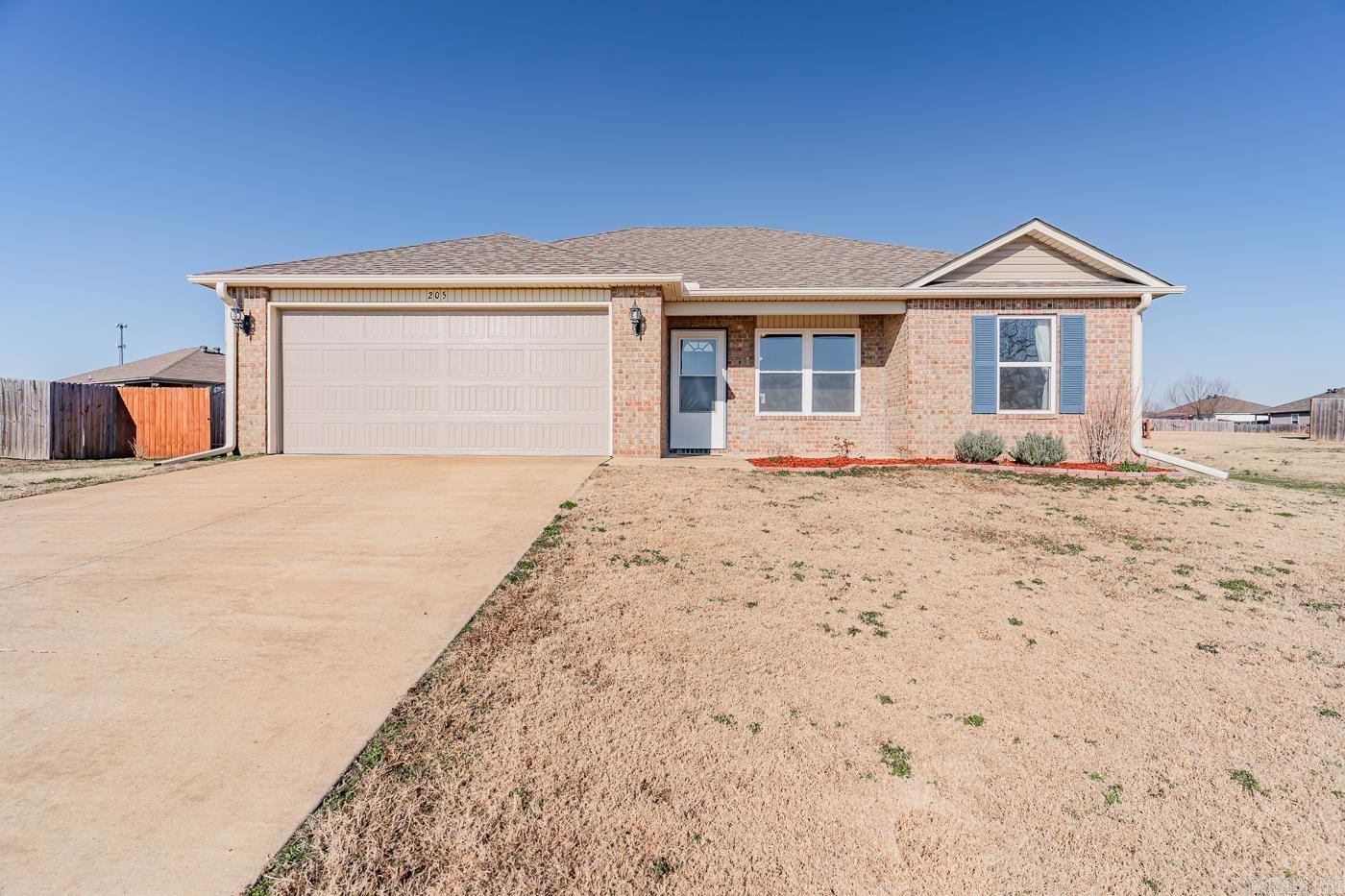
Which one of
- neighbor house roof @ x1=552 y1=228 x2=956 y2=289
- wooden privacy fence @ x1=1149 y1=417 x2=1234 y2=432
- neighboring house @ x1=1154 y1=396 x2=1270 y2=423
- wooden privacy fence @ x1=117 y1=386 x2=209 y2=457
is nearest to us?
neighbor house roof @ x1=552 y1=228 x2=956 y2=289

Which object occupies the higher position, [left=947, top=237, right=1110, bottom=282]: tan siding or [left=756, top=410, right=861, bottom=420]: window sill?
[left=947, top=237, right=1110, bottom=282]: tan siding

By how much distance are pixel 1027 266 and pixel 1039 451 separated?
367 cm

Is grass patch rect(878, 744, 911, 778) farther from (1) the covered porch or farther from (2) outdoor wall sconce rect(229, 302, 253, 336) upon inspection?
(2) outdoor wall sconce rect(229, 302, 253, 336)

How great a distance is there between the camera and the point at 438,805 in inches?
82.1

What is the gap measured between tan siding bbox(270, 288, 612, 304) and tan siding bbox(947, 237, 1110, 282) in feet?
22.4

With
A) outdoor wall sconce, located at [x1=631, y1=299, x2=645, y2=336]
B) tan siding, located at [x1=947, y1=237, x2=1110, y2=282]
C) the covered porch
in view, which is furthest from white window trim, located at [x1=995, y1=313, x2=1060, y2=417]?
outdoor wall sconce, located at [x1=631, y1=299, x2=645, y2=336]

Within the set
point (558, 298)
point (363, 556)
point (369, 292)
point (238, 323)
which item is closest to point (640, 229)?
point (558, 298)

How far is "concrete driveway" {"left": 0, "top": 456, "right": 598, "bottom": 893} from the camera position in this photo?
192 cm

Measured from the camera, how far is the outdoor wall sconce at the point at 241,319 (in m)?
10.1

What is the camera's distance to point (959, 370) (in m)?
11.0

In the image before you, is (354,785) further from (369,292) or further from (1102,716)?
(369,292)

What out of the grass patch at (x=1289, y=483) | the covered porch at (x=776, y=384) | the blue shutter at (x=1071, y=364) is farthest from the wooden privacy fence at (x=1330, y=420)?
the covered porch at (x=776, y=384)

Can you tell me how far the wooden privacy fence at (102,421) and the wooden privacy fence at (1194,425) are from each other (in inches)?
1669

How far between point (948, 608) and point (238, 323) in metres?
11.6
